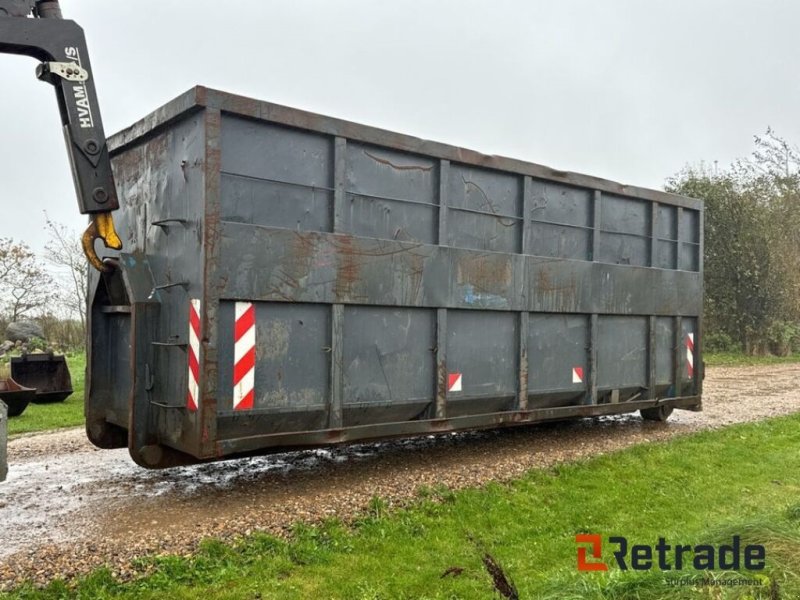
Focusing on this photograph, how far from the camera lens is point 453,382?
6.17 meters

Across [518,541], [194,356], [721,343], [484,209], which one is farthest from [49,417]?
[721,343]

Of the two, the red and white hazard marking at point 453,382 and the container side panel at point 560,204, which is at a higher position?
the container side panel at point 560,204

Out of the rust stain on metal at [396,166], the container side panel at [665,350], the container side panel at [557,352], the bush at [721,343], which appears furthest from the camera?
the bush at [721,343]

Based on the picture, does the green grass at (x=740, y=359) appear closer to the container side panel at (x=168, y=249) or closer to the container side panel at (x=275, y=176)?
the container side panel at (x=275, y=176)

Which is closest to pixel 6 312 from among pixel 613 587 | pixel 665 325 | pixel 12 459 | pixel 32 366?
pixel 32 366

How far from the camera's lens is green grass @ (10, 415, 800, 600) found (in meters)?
3.47

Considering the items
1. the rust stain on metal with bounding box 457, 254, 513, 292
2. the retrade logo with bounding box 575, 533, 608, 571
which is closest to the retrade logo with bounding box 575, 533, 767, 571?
the retrade logo with bounding box 575, 533, 608, 571

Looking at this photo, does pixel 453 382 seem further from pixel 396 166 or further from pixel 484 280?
pixel 396 166

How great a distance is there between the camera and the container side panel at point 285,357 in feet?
15.9

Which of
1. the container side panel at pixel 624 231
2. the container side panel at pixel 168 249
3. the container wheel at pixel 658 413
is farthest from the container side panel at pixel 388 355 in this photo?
the container wheel at pixel 658 413

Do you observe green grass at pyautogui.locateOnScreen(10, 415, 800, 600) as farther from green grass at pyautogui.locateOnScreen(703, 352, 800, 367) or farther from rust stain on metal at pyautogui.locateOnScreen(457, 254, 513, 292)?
green grass at pyautogui.locateOnScreen(703, 352, 800, 367)

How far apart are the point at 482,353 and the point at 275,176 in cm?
259

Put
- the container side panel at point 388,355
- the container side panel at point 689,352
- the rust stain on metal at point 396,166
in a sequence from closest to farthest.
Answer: the container side panel at point 388,355
the rust stain on metal at point 396,166
the container side panel at point 689,352

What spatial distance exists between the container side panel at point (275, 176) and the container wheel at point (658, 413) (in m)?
5.56
